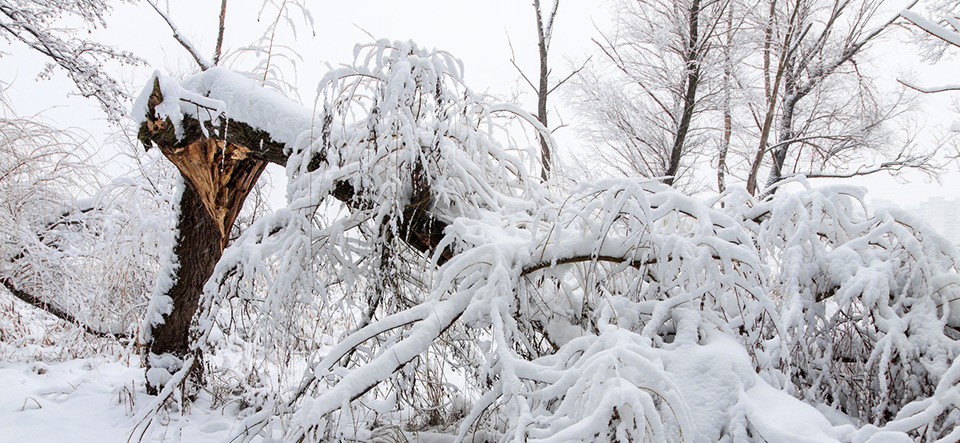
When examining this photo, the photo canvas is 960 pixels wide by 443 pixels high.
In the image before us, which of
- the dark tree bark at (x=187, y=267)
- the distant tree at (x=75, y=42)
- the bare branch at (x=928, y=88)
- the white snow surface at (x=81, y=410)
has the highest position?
the bare branch at (x=928, y=88)

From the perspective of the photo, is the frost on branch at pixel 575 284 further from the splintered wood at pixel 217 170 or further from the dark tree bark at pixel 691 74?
the dark tree bark at pixel 691 74

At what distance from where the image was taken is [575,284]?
8.43 feet

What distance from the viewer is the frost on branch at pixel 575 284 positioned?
1.32 m

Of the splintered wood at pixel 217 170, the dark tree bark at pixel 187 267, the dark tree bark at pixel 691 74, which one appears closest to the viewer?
the splintered wood at pixel 217 170

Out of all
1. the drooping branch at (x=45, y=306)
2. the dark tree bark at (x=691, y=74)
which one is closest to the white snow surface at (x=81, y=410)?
the drooping branch at (x=45, y=306)

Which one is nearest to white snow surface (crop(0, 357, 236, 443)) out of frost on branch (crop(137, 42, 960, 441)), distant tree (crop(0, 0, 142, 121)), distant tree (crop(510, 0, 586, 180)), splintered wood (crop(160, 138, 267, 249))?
frost on branch (crop(137, 42, 960, 441))

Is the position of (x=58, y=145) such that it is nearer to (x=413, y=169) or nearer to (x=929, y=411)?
(x=413, y=169)

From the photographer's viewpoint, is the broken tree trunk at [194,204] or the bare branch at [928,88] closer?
the bare branch at [928,88]

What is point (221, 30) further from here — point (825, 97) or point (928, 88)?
point (825, 97)

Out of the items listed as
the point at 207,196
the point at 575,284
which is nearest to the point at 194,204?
the point at 207,196

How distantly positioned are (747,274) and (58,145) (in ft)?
18.2

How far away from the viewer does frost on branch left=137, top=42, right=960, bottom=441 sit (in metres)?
1.32

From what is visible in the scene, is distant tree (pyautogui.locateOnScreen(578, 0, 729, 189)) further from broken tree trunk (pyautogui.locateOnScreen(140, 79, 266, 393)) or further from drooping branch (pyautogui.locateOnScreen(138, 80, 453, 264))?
broken tree trunk (pyautogui.locateOnScreen(140, 79, 266, 393))

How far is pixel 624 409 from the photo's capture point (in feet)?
3.61
